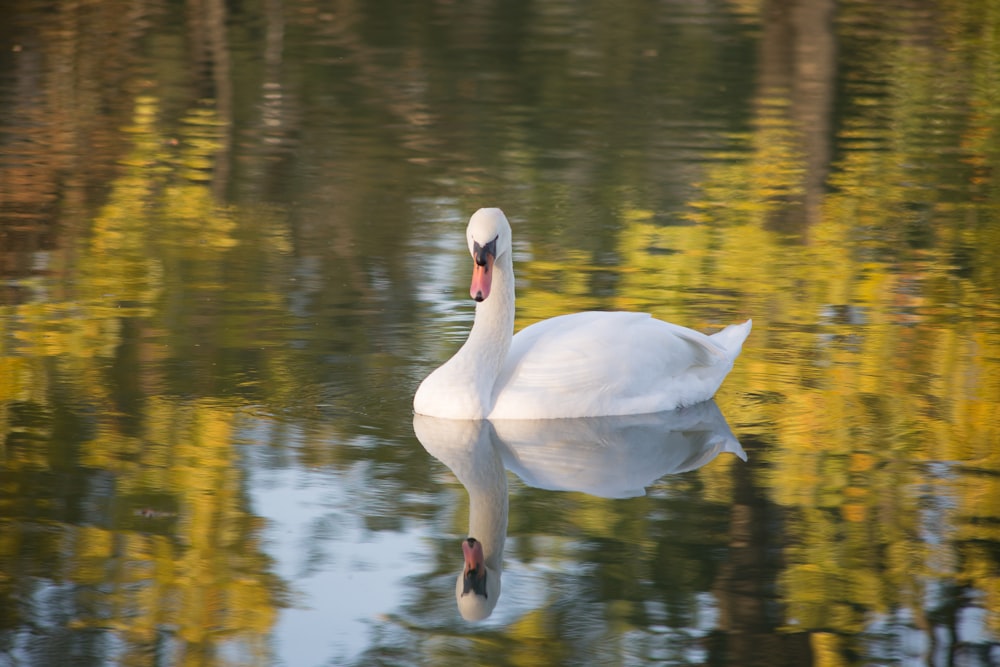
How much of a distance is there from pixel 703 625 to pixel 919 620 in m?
0.80

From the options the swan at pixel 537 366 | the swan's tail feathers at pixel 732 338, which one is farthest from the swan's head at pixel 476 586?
the swan's tail feathers at pixel 732 338

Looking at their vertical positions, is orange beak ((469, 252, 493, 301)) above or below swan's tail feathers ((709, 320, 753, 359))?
above

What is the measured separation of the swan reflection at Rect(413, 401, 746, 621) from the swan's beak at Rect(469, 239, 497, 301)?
68 cm

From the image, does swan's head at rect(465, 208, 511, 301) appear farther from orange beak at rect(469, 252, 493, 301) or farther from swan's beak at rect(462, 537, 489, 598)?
swan's beak at rect(462, 537, 489, 598)

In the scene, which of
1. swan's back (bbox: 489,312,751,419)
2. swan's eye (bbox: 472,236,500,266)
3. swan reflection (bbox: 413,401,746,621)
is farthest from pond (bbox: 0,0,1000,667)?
swan's eye (bbox: 472,236,500,266)

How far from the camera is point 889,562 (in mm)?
6770

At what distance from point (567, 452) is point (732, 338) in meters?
1.58

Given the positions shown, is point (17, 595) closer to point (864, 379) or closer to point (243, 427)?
point (243, 427)

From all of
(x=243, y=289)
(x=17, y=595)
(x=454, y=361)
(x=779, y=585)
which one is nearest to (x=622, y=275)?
(x=243, y=289)

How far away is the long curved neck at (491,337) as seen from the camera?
854 cm

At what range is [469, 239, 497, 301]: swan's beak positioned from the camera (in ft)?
27.7

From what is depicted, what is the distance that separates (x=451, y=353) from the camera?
31.9 feet

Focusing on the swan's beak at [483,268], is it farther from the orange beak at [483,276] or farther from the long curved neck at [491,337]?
the long curved neck at [491,337]

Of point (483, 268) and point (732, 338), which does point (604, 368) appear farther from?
point (732, 338)
